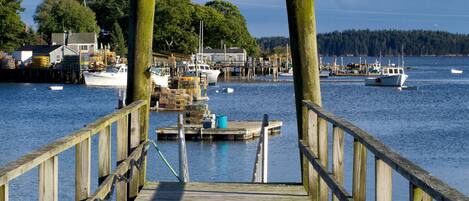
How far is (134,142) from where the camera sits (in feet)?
32.3

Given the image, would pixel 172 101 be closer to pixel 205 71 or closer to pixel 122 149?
pixel 122 149

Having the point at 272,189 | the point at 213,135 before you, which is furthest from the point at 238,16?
the point at 272,189

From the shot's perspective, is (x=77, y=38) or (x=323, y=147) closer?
(x=323, y=147)

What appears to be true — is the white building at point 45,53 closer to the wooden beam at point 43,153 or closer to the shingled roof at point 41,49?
the shingled roof at point 41,49

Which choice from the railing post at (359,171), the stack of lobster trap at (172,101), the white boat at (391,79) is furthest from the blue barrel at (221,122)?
the white boat at (391,79)

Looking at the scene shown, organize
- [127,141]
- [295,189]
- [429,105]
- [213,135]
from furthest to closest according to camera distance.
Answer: [429,105], [213,135], [295,189], [127,141]

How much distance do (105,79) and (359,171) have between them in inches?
3967

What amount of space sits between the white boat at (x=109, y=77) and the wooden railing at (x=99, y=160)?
94.0m

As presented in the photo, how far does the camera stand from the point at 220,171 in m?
30.1

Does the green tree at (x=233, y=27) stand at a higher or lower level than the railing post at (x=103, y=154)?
higher

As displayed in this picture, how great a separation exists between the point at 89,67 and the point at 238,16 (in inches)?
2406

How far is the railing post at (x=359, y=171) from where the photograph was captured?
20.9 ft

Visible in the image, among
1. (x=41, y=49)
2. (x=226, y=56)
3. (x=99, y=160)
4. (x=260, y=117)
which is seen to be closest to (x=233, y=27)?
(x=226, y=56)

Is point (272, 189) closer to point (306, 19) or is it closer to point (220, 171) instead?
point (306, 19)
